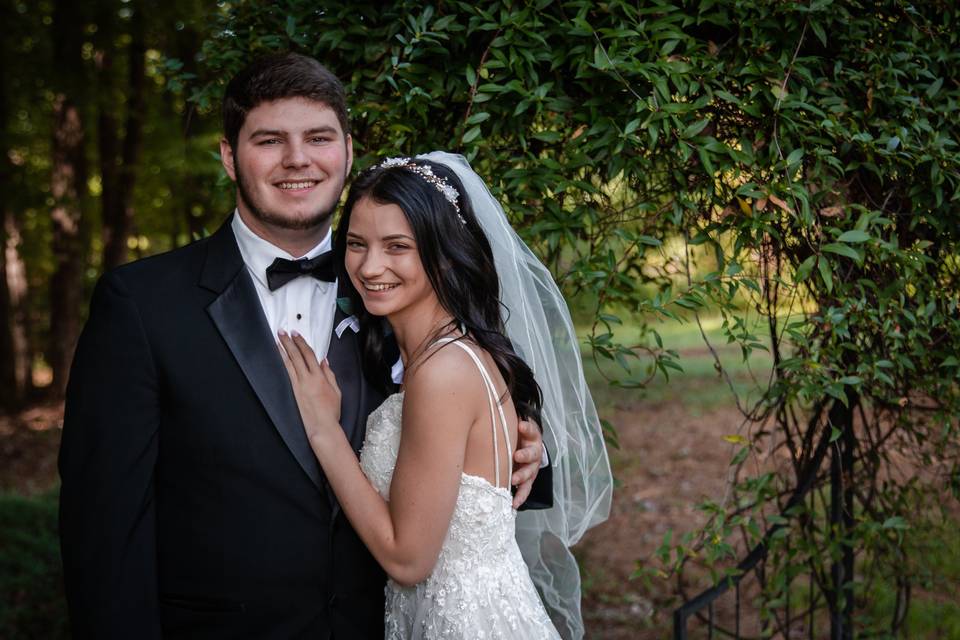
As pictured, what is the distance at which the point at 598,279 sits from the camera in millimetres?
2686

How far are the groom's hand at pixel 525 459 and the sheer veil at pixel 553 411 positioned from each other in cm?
16

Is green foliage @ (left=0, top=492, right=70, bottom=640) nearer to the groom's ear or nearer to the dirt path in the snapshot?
the dirt path

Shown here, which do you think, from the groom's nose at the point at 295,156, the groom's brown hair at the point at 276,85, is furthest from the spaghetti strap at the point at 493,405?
the groom's brown hair at the point at 276,85

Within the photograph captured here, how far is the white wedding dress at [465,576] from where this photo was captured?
2281mm

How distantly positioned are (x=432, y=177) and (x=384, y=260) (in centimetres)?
28

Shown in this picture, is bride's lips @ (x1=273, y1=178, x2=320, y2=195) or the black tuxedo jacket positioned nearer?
the black tuxedo jacket

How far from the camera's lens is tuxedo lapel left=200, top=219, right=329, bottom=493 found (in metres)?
2.12

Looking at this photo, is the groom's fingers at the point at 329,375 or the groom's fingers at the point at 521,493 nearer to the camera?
the groom's fingers at the point at 329,375

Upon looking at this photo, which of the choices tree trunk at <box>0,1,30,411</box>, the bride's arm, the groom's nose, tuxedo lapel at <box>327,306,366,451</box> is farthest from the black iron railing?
tree trunk at <box>0,1,30,411</box>

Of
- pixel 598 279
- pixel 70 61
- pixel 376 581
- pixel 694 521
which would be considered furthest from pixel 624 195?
pixel 70 61

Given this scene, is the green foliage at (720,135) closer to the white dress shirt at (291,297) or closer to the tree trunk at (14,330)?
the white dress shirt at (291,297)

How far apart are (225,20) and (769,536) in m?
2.82

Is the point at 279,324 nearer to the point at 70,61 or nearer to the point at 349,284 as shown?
the point at 349,284

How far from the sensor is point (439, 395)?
2152mm
